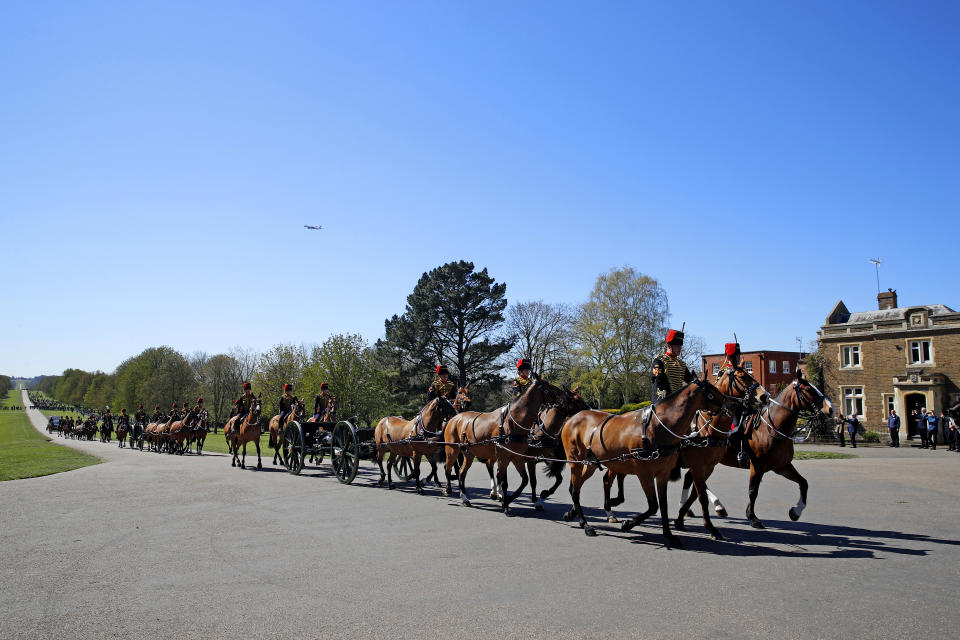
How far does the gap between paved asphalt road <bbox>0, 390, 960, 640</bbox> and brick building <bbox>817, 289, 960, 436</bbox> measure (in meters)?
32.7

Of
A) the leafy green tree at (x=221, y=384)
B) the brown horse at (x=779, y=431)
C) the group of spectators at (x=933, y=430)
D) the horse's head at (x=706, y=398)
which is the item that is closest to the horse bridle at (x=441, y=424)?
the brown horse at (x=779, y=431)

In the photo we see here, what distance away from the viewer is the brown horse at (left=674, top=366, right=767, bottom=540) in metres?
9.44

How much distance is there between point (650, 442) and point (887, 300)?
51.0 metres

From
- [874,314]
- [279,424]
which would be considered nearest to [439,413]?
[279,424]

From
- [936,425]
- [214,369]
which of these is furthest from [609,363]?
[214,369]

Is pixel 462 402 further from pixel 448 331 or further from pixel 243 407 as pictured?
pixel 448 331

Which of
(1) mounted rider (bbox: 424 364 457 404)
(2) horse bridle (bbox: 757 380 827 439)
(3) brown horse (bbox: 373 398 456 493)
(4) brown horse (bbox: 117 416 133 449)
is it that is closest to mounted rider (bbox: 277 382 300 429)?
(3) brown horse (bbox: 373 398 456 493)

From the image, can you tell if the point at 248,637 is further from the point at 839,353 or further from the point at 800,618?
the point at 839,353

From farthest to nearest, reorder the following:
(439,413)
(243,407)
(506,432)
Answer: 1. (243,407)
2. (439,413)
3. (506,432)

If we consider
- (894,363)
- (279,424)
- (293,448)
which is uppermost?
(894,363)

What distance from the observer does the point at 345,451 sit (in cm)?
1728

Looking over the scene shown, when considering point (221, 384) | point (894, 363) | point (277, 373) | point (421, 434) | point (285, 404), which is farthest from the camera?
point (221, 384)

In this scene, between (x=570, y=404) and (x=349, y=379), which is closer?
(x=570, y=404)

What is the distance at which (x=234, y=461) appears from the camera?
23.5 metres
